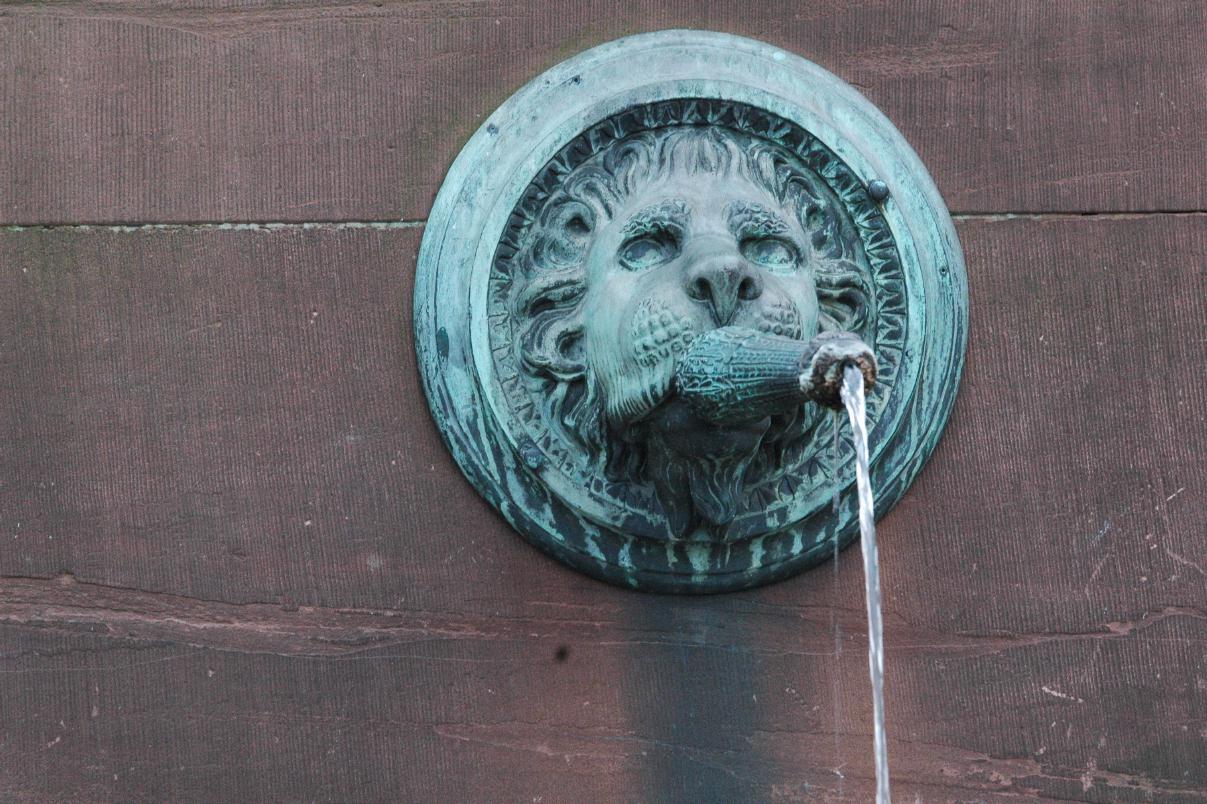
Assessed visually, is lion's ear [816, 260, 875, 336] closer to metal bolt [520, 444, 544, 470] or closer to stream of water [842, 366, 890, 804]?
stream of water [842, 366, 890, 804]

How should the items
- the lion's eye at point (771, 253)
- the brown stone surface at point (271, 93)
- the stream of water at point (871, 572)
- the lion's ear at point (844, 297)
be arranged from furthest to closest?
the brown stone surface at point (271, 93) < the lion's ear at point (844, 297) < the lion's eye at point (771, 253) < the stream of water at point (871, 572)

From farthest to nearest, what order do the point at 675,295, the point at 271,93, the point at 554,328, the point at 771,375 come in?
the point at 271,93
the point at 554,328
the point at 675,295
the point at 771,375

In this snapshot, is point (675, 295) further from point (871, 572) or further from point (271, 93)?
point (271, 93)

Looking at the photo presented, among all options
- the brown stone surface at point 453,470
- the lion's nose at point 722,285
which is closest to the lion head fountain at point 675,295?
the lion's nose at point 722,285

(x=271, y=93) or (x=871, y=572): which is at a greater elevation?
(x=271, y=93)

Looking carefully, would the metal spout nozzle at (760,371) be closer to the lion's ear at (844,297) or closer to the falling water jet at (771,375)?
the falling water jet at (771,375)

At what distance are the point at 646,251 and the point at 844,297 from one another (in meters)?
0.23

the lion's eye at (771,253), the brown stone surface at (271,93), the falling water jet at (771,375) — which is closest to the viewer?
the falling water jet at (771,375)

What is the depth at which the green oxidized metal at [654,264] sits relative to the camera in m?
1.47

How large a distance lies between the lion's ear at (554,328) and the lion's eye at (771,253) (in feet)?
0.58

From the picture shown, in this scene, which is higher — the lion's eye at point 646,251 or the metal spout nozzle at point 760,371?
the lion's eye at point 646,251

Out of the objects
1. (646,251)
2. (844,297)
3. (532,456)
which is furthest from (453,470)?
(844,297)

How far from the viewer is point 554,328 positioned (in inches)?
59.3

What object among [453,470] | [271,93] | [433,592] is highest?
[271,93]
